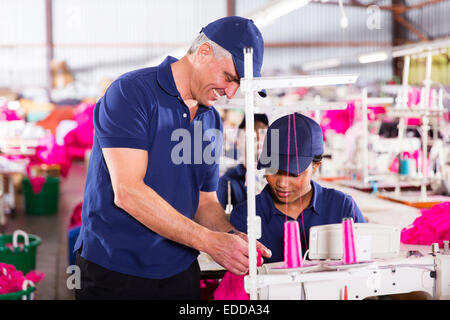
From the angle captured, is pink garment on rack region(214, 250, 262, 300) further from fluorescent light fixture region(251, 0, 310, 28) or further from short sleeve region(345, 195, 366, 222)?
fluorescent light fixture region(251, 0, 310, 28)

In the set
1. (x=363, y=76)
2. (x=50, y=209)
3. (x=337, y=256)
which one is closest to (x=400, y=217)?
(x=337, y=256)

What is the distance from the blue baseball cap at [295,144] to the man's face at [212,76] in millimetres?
494

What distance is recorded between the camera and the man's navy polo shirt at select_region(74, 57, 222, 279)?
153 centimetres

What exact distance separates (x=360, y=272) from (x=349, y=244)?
8 centimetres

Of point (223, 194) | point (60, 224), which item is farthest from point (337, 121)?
point (60, 224)

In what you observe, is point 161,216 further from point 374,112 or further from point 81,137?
point 81,137

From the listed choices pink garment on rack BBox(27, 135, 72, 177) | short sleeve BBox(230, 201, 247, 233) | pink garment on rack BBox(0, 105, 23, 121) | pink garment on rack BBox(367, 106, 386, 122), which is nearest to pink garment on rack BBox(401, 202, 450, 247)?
short sleeve BBox(230, 201, 247, 233)

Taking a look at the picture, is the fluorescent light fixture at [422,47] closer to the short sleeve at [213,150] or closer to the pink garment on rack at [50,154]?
the short sleeve at [213,150]

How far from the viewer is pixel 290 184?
6.79ft

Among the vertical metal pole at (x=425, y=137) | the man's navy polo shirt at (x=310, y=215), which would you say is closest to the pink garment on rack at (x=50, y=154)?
the vertical metal pole at (x=425, y=137)

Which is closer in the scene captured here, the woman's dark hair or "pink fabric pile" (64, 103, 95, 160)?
the woman's dark hair

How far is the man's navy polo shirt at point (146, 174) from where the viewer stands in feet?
5.00

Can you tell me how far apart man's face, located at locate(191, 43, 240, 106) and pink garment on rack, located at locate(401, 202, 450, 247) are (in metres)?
1.13

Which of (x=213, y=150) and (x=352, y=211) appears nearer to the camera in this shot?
(x=213, y=150)
